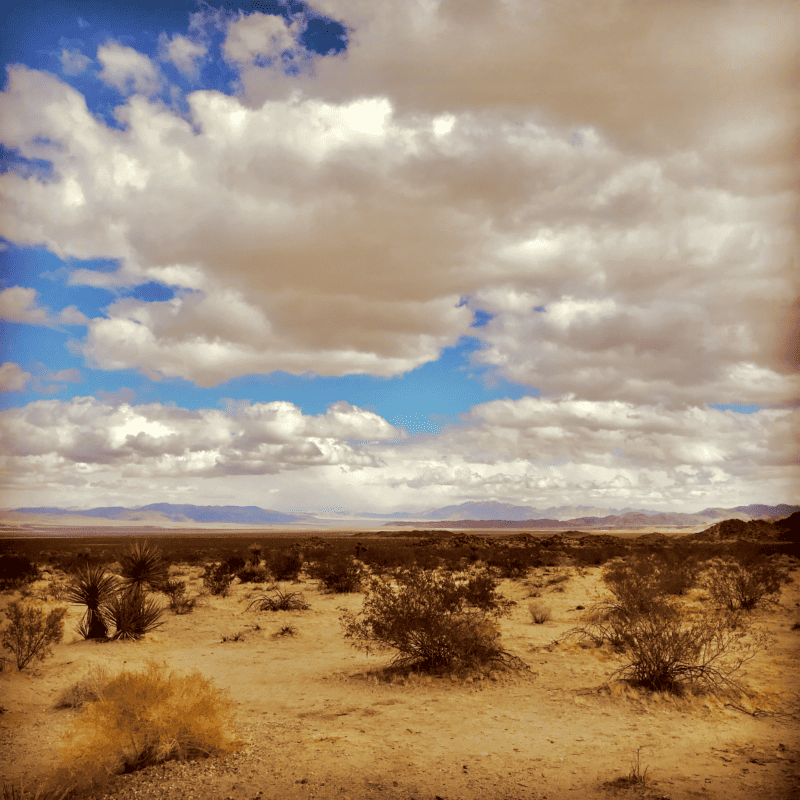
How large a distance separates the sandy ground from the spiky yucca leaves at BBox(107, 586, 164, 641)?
2.46 feet

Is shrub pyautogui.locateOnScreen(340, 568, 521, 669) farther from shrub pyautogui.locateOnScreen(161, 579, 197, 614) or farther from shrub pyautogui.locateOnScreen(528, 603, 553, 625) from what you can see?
shrub pyautogui.locateOnScreen(161, 579, 197, 614)

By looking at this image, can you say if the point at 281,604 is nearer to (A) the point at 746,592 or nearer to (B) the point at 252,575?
(B) the point at 252,575

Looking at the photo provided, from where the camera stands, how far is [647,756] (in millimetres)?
7188

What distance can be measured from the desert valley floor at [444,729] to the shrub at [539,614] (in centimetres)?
239

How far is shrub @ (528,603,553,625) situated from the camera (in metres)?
16.8

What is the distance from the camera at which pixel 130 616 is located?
14719 mm

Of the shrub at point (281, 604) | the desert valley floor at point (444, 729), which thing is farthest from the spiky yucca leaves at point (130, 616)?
the shrub at point (281, 604)

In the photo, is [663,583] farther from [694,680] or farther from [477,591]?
[694,680]

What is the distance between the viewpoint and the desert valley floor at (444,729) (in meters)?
6.37

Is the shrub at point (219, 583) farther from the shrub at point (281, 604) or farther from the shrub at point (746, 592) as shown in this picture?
the shrub at point (746, 592)

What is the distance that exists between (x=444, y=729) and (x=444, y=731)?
0.08 metres

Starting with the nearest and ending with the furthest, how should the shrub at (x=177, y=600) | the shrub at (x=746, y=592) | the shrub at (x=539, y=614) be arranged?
the shrub at (x=539, y=614), the shrub at (x=746, y=592), the shrub at (x=177, y=600)

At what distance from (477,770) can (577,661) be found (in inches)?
235

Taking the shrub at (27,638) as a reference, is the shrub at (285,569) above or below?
below
